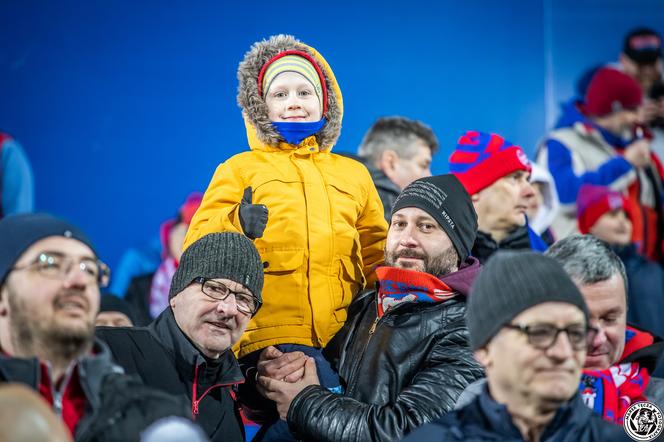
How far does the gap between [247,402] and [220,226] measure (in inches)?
27.1

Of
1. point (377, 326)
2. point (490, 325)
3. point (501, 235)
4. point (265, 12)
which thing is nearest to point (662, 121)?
point (265, 12)

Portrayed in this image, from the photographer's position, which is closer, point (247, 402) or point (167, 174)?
point (247, 402)

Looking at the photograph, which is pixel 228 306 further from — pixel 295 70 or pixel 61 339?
pixel 295 70

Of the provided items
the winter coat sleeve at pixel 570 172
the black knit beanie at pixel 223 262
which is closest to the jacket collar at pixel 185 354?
the black knit beanie at pixel 223 262

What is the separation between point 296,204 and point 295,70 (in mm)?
557

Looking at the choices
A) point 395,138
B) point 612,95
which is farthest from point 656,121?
point 395,138

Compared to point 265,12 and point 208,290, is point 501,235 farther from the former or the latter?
point 265,12

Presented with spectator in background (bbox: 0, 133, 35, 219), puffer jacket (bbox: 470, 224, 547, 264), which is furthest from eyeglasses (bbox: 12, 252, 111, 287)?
spectator in background (bbox: 0, 133, 35, 219)

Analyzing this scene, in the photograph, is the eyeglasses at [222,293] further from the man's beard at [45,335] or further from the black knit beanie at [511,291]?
the black knit beanie at [511,291]

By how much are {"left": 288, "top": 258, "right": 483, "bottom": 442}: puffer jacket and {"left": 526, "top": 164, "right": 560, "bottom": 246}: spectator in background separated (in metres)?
1.54

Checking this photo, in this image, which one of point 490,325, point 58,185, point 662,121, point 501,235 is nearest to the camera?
point 490,325

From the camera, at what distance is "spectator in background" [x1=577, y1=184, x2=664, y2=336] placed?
230 inches

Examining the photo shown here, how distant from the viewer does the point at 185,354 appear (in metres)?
3.63

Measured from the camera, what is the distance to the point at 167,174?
718 cm
